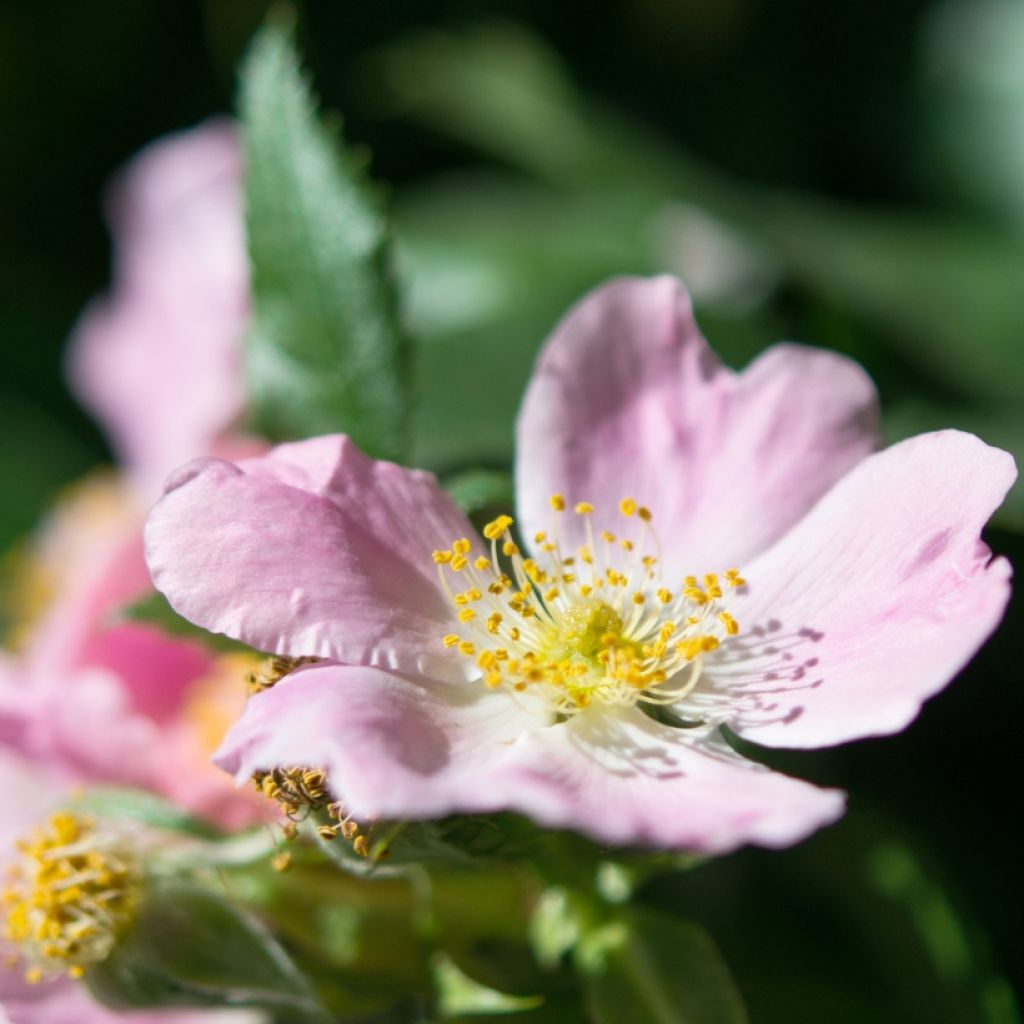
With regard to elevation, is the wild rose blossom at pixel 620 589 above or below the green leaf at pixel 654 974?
above

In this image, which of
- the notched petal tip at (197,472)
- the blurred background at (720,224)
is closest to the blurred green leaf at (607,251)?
the blurred background at (720,224)

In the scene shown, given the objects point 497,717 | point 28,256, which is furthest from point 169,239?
point 497,717

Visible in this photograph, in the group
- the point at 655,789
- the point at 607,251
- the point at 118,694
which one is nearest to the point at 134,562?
the point at 118,694

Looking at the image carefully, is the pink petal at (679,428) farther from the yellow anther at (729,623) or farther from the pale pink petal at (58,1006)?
the pale pink petal at (58,1006)

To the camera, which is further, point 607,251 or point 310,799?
point 607,251

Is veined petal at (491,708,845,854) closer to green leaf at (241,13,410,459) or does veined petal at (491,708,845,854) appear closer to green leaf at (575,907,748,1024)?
green leaf at (575,907,748,1024)

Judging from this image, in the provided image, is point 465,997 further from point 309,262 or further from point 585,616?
point 309,262
